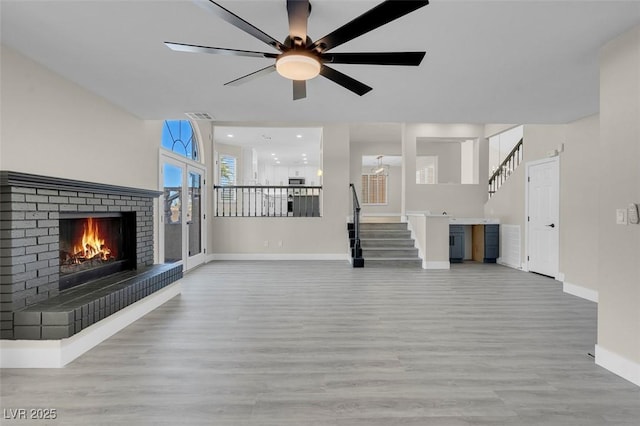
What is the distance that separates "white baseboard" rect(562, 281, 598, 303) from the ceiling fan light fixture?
15.4 feet

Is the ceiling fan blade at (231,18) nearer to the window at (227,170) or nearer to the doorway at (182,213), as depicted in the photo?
the doorway at (182,213)

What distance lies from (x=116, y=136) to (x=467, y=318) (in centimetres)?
466

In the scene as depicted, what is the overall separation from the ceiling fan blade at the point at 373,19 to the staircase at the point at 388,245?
203 inches

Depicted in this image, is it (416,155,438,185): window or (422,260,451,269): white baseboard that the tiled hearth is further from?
(416,155,438,185): window

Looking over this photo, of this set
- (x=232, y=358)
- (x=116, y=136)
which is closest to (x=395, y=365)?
(x=232, y=358)

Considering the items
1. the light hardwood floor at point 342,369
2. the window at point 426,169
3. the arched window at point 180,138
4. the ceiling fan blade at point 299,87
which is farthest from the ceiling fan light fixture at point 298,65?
the window at point 426,169

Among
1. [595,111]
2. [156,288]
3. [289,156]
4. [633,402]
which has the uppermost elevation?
[289,156]

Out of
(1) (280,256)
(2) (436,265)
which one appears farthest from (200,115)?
(2) (436,265)

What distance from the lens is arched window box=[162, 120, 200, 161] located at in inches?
208

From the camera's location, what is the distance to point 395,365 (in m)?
2.36

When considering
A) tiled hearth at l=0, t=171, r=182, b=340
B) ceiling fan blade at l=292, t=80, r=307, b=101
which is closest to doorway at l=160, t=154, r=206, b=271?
tiled hearth at l=0, t=171, r=182, b=340

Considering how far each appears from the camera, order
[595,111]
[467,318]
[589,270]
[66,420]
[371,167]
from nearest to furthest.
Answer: [66,420] < [467,318] < [595,111] < [589,270] < [371,167]

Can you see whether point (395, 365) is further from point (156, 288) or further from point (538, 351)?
point (156, 288)

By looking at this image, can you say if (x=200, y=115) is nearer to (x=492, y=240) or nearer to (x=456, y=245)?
(x=456, y=245)
